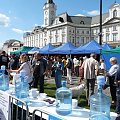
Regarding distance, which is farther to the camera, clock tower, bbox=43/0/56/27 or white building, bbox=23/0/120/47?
clock tower, bbox=43/0/56/27

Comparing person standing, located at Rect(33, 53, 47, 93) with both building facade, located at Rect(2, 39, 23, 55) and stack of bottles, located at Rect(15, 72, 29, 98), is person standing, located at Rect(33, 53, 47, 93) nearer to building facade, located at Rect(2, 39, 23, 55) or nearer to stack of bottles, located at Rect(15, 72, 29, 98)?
stack of bottles, located at Rect(15, 72, 29, 98)

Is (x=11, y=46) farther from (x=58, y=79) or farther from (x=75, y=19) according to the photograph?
(x=58, y=79)

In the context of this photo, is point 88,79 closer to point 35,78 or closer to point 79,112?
point 35,78

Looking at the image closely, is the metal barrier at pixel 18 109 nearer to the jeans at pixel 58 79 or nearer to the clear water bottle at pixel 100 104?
the clear water bottle at pixel 100 104

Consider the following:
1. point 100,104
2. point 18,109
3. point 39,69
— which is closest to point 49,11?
point 39,69

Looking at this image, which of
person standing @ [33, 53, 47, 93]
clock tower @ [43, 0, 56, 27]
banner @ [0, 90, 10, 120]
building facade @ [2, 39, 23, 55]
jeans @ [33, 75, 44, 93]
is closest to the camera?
banner @ [0, 90, 10, 120]

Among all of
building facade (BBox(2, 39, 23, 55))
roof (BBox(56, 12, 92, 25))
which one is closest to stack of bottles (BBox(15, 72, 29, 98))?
roof (BBox(56, 12, 92, 25))

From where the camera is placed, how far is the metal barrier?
12.8ft

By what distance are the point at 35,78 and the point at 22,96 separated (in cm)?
579

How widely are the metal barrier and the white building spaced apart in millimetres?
82566

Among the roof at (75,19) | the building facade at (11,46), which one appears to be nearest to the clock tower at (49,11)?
the roof at (75,19)

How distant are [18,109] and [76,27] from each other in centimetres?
9733

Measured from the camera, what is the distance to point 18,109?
411cm

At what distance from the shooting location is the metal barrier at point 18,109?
154 inches
